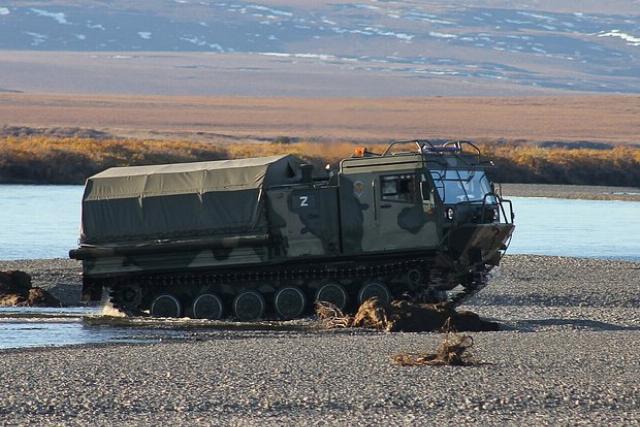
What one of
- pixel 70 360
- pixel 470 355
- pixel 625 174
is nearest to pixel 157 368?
pixel 70 360

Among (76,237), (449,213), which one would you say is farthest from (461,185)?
(76,237)

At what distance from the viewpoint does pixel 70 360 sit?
17.1 m

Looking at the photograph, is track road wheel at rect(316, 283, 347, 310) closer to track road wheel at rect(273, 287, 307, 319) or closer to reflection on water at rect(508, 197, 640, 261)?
track road wheel at rect(273, 287, 307, 319)

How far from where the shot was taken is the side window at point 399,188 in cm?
2278

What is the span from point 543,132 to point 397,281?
9684 centimetres

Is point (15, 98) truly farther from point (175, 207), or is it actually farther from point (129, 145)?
point (175, 207)

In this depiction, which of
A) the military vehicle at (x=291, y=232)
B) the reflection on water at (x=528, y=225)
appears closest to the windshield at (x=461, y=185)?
the military vehicle at (x=291, y=232)

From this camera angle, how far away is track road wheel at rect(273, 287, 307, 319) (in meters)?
23.3

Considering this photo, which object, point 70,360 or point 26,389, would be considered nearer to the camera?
point 26,389

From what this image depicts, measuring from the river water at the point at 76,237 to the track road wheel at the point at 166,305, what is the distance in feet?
1.90

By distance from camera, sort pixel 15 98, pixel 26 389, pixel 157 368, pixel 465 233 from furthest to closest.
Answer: pixel 15 98 < pixel 465 233 < pixel 157 368 < pixel 26 389

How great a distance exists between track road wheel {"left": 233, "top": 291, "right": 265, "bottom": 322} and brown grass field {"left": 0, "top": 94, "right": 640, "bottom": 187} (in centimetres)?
1020

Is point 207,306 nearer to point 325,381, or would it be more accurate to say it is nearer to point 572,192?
point 325,381

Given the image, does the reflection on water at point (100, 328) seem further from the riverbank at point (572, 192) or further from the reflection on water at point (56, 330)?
the riverbank at point (572, 192)
